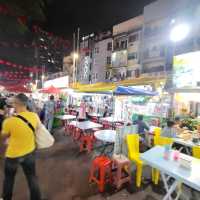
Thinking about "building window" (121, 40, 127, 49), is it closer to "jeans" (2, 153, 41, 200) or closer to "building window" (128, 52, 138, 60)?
"building window" (128, 52, 138, 60)

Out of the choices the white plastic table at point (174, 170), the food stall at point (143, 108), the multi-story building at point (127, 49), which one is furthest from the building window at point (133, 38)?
the white plastic table at point (174, 170)

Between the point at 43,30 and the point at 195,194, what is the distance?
1395 cm

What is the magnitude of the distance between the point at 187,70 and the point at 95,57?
23.1m

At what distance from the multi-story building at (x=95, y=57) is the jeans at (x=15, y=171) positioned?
2336 cm

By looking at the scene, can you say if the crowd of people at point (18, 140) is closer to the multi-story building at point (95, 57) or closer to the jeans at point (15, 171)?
the jeans at point (15, 171)

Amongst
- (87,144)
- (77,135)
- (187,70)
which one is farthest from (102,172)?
(187,70)

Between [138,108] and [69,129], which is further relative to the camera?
[138,108]

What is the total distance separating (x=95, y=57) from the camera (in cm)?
2992

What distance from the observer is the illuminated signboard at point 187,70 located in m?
7.66

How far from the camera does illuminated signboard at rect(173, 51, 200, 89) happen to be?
7.66m

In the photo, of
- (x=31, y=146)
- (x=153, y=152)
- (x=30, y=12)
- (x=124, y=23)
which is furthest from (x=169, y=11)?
(x=31, y=146)

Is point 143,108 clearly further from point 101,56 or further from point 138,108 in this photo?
point 101,56

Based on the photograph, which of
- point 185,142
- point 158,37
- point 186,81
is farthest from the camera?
point 158,37

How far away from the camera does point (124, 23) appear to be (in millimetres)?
23500
